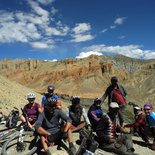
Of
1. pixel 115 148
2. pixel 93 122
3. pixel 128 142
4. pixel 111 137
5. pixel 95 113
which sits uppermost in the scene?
pixel 95 113

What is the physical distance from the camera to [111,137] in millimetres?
9227

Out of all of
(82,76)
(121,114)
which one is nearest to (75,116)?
(121,114)

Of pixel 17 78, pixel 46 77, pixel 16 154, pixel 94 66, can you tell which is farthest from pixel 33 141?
pixel 17 78

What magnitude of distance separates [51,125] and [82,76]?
472 ft

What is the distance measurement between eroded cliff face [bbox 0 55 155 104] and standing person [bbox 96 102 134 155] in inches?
4162

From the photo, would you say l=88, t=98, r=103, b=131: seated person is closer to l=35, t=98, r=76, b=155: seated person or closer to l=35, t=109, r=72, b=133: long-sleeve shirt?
l=35, t=98, r=76, b=155: seated person

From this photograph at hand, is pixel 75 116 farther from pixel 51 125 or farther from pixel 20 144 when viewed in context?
pixel 20 144

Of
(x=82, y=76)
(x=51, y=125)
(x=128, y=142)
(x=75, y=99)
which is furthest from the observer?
(x=82, y=76)

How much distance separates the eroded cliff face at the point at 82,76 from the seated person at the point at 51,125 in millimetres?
106267

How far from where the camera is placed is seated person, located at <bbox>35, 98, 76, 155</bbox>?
8695mm

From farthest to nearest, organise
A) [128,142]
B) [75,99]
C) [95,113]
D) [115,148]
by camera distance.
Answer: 1. [95,113]
2. [75,99]
3. [128,142]
4. [115,148]

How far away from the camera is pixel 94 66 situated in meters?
158

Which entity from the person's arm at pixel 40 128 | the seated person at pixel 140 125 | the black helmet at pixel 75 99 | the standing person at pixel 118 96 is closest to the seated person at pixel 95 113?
the standing person at pixel 118 96

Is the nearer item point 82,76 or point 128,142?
point 128,142
